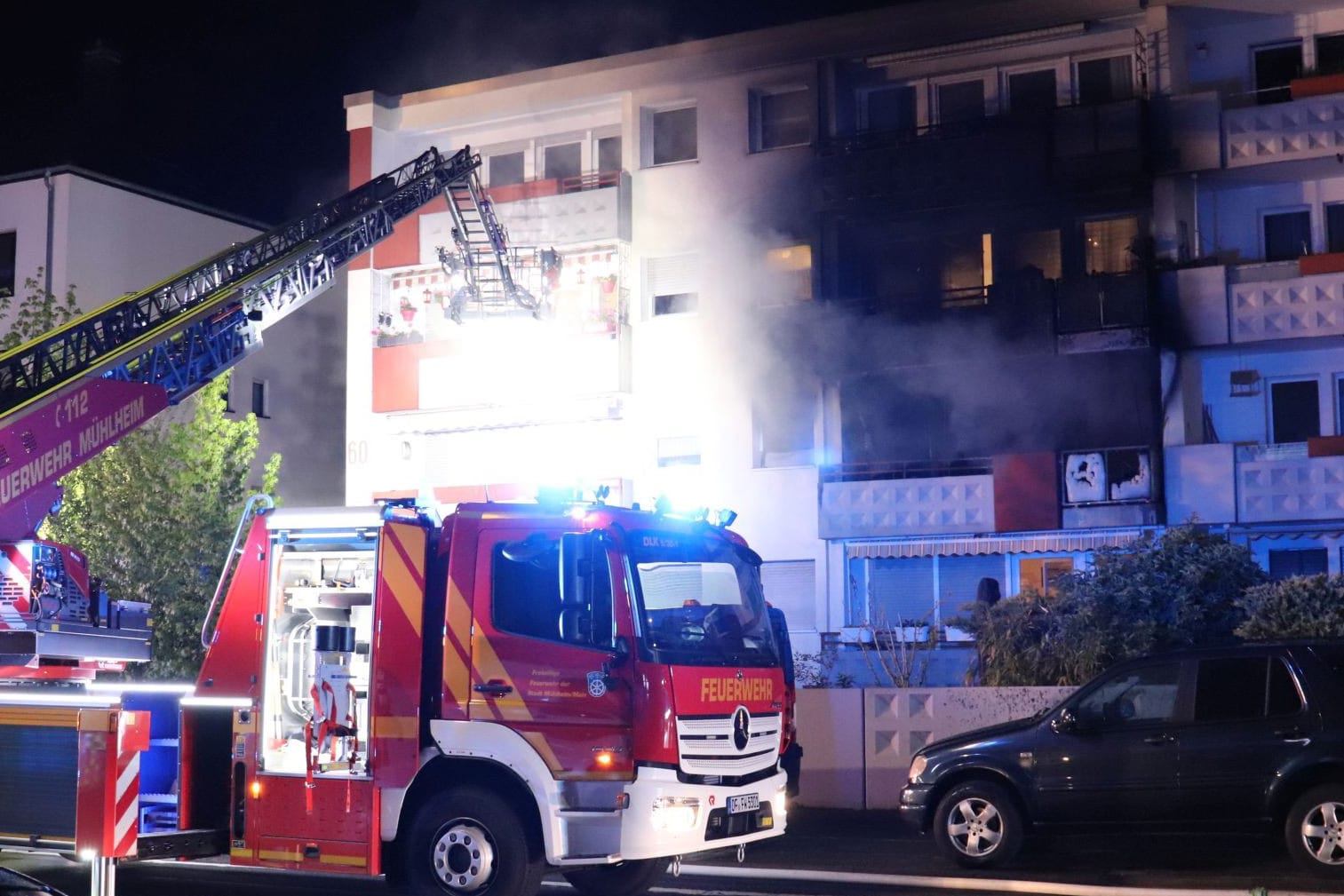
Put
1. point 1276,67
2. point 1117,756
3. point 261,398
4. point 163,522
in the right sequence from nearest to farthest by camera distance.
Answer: point 1117,756 < point 163,522 < point 1276,67 < point 261,398

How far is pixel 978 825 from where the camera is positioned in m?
12.9

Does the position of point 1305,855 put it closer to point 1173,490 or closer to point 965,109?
point 1173,490

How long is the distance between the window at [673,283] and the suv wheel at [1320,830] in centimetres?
2066

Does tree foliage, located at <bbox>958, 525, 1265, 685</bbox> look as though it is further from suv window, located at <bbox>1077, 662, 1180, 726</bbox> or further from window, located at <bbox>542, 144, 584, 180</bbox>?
window, located at <bbox>542, 144, 584, 180</bbox>

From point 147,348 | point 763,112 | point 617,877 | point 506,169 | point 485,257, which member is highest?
point 763,112

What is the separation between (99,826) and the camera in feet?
32.3

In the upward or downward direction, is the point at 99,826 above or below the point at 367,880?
above

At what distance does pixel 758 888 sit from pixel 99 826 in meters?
4.72

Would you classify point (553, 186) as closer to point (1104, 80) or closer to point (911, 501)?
point (911, 501)

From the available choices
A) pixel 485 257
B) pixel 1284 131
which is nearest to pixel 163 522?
pixel 485 257

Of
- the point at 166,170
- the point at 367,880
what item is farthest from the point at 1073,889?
the point at 166,170

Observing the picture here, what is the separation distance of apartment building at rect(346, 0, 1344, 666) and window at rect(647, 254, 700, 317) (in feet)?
0.22

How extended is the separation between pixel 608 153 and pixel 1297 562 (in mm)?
15362

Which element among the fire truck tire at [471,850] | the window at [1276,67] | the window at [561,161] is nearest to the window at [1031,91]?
the window at [1276,67]
